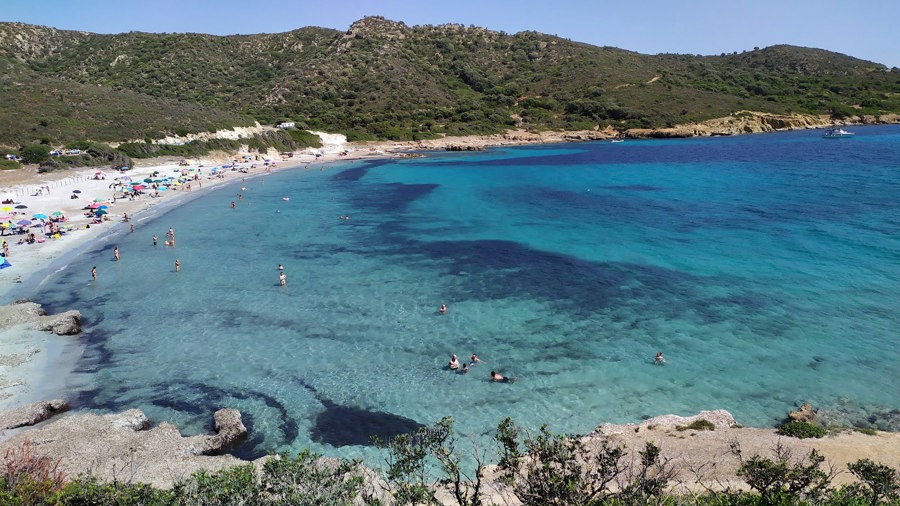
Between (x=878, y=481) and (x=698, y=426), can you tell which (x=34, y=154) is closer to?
(x=698, y=426)

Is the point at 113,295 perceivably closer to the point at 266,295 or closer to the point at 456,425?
the point at 266,295

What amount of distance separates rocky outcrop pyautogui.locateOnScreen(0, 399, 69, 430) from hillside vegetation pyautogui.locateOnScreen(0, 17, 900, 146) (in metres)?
77.9

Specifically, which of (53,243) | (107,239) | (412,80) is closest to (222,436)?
(53,243)

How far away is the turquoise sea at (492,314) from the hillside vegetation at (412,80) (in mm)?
60726

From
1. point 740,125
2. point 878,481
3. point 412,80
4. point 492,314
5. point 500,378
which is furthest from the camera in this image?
point 412,80

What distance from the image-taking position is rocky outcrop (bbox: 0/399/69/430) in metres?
17.0

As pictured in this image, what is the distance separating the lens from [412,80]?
5979 inches

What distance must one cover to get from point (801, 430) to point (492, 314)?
14406mm

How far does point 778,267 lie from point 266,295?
32.0 meters

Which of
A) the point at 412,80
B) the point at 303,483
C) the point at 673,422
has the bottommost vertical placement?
the point at 673,422

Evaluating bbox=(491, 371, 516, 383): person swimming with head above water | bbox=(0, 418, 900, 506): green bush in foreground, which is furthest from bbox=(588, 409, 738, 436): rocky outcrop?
bbox=(0, 418, 900, 506): green bush in foreground

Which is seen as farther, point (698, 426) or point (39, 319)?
point (39, 319)

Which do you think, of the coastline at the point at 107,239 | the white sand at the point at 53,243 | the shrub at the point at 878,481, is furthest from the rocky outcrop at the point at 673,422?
the white sand at the point at 53,243

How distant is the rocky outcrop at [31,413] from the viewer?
1705cm
